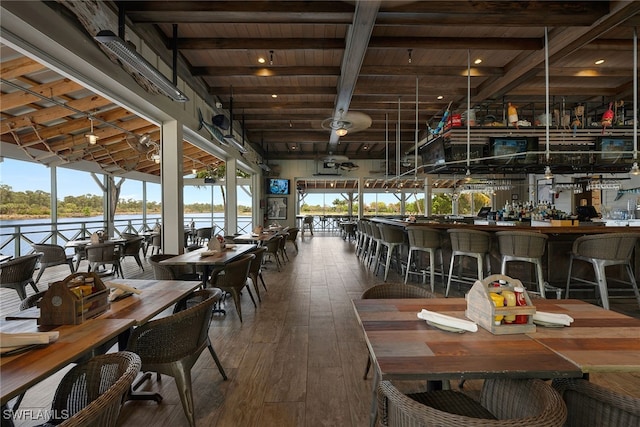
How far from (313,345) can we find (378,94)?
480 cm

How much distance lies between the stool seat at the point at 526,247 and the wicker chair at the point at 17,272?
6065 millimetres

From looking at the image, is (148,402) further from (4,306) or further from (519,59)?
(519,59)

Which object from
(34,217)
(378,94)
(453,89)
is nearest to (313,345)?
(378,94)

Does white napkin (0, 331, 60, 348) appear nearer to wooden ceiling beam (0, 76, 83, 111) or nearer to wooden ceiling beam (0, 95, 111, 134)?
wooden ceiling beam (0, 76, 83, 111)

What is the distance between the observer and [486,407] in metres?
1.43

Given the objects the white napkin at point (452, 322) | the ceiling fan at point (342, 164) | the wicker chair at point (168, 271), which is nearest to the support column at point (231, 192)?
the ceiling fan at point (342, 164)

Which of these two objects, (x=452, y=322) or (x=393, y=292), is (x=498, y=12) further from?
(x=452, y=322)

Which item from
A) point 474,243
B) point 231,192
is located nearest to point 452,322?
point 474,243

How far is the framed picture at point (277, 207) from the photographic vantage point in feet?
39.7

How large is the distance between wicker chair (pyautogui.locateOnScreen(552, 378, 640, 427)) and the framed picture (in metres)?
11.2

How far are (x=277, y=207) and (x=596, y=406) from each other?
11.4 meters

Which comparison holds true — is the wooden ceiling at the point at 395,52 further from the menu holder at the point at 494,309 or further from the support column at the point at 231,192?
the menu holder at the point at 494,309

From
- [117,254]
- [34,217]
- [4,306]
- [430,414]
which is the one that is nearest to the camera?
[430,414]

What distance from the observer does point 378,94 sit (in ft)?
19.2
